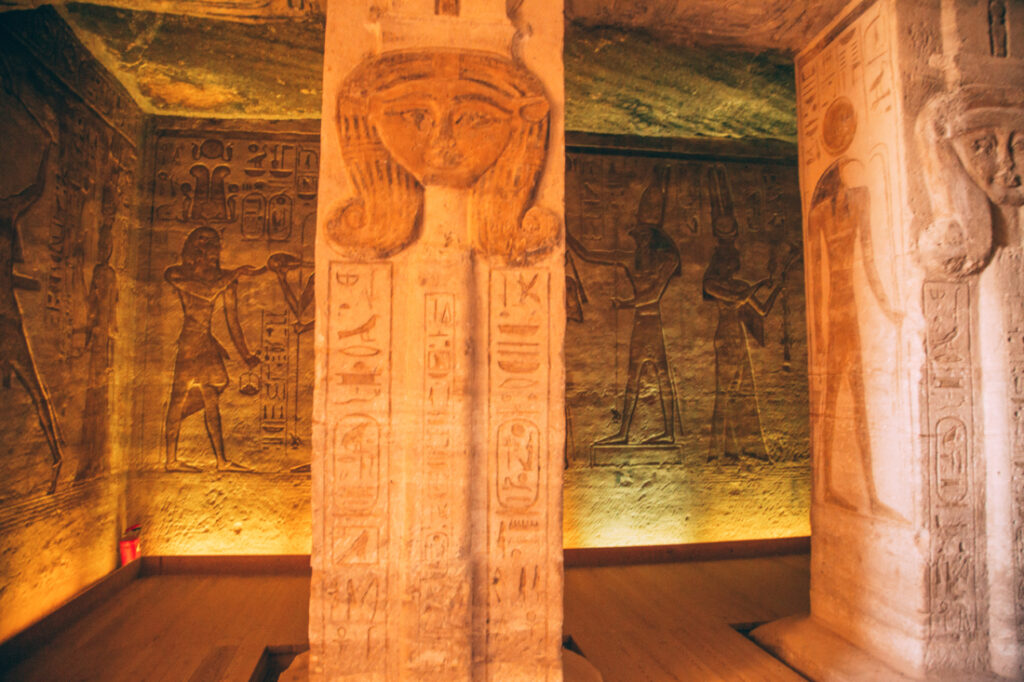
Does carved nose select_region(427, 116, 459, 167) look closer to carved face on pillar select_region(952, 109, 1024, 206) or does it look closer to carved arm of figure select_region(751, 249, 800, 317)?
carved face on pillar select_region(952, 109, 1024, 206)

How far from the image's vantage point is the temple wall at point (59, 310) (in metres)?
3.04

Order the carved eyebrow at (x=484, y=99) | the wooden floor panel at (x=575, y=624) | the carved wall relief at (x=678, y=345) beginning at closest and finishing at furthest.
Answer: the carved eyebrow at (x=484, y=99) → the wooden floor panel at (x=575, y=624) → the carved wall relief at (x=678, y=345)

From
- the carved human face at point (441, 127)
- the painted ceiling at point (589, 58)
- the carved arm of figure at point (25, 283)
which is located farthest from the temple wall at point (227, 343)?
the carved human face at point (441, 127)

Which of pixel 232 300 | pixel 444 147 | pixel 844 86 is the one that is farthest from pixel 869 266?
pixel 232 300

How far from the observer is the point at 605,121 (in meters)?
4.58

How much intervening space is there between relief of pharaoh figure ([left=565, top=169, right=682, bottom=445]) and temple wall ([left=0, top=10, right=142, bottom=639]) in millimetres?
3391

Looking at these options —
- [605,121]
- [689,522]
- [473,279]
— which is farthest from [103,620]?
[605,121]

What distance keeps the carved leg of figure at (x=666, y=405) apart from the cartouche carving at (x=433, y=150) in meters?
2.67

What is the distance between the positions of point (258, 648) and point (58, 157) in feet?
10.1

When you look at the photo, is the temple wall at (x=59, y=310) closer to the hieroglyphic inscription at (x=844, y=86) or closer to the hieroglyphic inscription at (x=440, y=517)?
the hieroglyphic inscription at (x=440, y=517)

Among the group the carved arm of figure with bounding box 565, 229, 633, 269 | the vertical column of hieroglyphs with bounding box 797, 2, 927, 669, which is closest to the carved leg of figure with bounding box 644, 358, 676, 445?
the carved arm of figure with bounding box 565, 229, 633, 269

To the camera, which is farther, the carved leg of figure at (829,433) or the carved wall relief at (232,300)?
the carved wall relief at (232,300)

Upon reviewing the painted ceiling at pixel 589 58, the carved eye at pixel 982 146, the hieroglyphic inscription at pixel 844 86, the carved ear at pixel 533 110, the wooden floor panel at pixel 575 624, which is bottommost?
the wooden floor panel at pixel 575 624

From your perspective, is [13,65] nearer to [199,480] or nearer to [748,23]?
[199,480]
